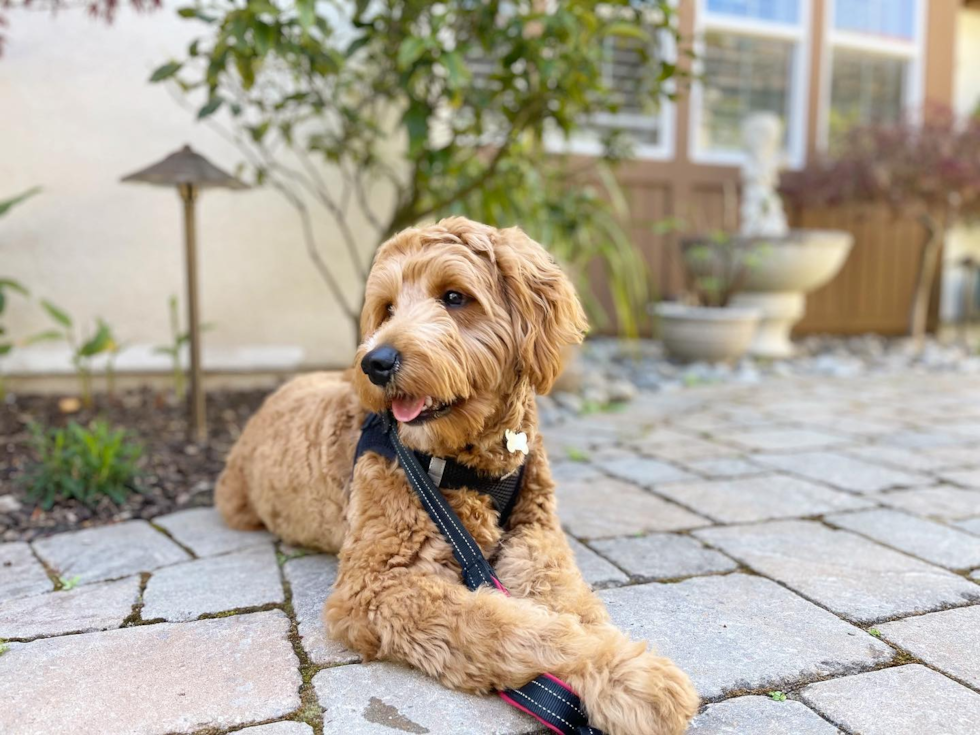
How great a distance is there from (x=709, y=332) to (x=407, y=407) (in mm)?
5562

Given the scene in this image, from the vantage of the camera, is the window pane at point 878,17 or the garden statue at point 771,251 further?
the window pane at point 878,17

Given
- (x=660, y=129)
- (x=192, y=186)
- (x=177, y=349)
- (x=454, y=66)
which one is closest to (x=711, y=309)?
(x=660, y=129)

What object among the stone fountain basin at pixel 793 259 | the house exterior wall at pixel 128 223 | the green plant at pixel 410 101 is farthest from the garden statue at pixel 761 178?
the house exterior wall at pixel 128 223

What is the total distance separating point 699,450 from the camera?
167 inches

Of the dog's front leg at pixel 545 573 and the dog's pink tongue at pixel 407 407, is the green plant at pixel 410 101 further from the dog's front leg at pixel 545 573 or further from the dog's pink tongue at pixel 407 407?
the dog's front leg at pixel 545 573

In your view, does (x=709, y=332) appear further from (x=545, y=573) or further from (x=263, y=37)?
(x=545, y=573)

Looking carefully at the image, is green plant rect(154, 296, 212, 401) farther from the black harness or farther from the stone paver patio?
the black harness

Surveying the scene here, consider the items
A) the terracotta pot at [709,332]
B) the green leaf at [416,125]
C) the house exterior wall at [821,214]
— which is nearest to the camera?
the green leaf at [416,125]

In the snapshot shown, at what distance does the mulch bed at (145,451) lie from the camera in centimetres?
307

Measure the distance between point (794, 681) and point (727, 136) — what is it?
8.12 meters

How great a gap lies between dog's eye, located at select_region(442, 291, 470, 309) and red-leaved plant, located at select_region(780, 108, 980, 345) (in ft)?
23.6

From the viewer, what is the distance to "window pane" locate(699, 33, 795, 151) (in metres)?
8.72

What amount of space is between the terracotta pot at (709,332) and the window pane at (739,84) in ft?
8.76

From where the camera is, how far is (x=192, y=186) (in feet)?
12.8
